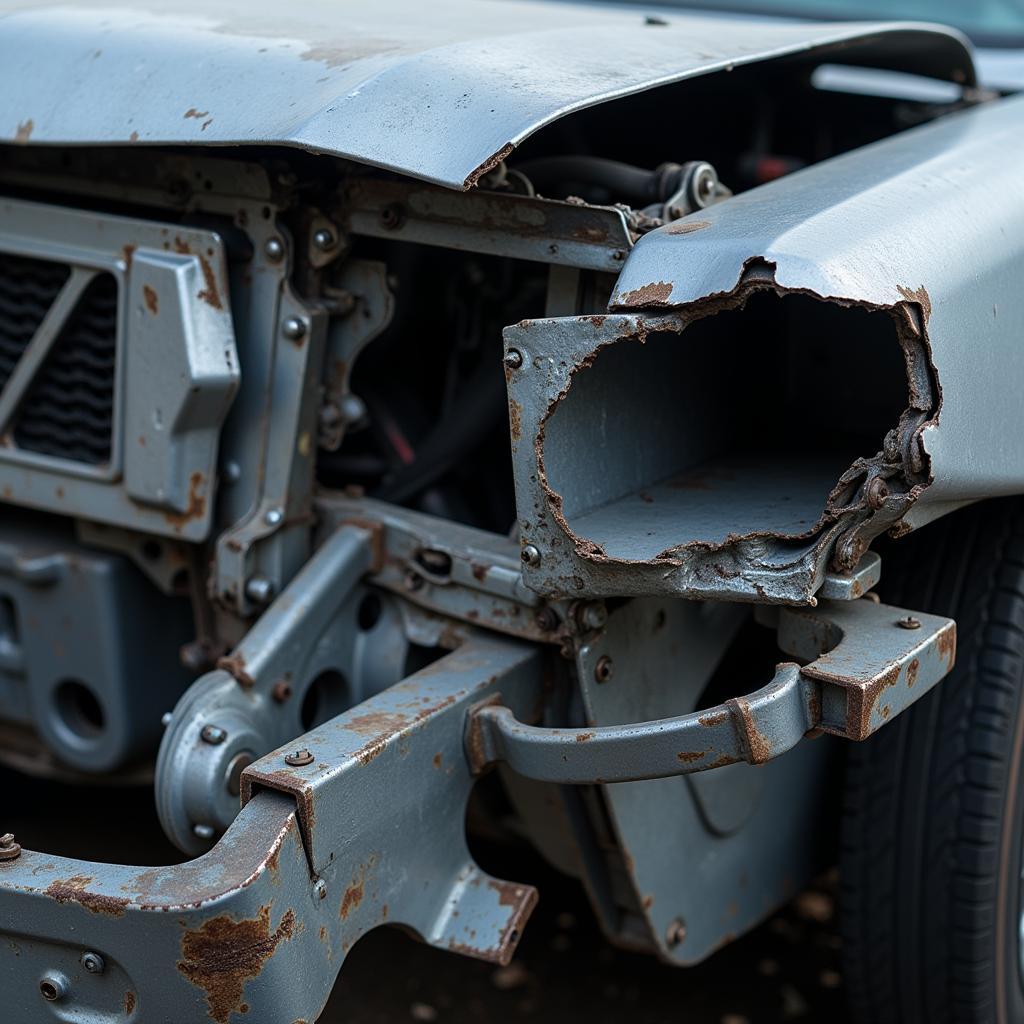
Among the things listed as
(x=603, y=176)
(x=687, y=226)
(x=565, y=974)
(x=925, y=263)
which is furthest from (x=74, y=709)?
(x=925, y=263)

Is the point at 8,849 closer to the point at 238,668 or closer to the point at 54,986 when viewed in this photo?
the point at 54,986

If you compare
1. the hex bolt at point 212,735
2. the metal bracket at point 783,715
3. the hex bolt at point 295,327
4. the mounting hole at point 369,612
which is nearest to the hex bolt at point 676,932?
the metal bracket at point 783,715

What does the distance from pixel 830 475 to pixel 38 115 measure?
1.08 metres

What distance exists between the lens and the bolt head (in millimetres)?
1623

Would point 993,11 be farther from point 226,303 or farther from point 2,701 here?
point 2,701

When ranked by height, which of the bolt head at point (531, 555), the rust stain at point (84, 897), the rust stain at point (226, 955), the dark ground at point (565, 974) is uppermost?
the bolt head at point (531, 555)

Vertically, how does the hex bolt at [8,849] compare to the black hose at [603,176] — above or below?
below

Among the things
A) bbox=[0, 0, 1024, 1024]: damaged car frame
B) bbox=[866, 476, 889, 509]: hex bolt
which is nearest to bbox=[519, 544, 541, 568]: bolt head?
bbox=[0, 0, 1024, 1024]: damaged car frame

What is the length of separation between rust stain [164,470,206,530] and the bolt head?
1.62 ft

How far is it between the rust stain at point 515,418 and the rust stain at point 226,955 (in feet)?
1.75

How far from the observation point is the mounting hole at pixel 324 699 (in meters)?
2.00

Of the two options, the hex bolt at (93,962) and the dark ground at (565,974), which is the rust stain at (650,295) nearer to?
the hex bolt at (93,962)

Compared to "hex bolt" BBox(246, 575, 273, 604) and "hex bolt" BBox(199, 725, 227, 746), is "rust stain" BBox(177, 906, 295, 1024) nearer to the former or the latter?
"hex bolt" BBox(199, 725, 227, 746)

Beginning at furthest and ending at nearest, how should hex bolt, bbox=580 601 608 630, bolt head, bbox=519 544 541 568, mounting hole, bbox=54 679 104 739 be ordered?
mounting hole, bbox=54 679 104 739 → hex bolt, bbox=580 601 608 630 → bolt head, bbox=519 544 541 568
